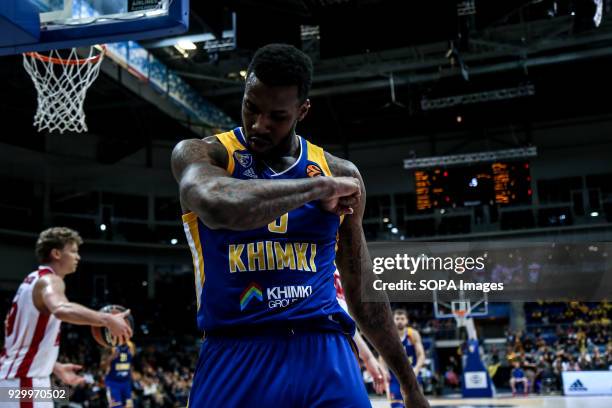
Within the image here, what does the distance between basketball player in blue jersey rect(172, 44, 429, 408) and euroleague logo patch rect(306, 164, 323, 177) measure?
0.10ft

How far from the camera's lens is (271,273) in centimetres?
214

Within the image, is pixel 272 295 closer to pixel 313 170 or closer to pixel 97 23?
pixel 313 170

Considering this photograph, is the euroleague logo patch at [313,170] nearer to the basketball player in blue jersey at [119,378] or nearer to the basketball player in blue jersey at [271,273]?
the basketball player in blue jersey at [271,273]

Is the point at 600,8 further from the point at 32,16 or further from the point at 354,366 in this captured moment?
the point at 354,366

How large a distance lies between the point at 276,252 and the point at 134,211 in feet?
83.8

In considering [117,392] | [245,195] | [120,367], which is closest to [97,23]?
[245,195]

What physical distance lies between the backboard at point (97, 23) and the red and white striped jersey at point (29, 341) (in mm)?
1890

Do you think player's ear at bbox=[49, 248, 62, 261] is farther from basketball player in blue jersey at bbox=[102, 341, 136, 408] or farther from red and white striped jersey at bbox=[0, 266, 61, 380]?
basketball player in blue jersey at bbox=[102, 341, 136, 408]

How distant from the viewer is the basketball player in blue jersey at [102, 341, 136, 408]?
12.3 metres

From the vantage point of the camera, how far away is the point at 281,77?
7.13ft

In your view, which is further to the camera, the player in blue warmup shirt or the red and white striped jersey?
the player in blue warmup shirt

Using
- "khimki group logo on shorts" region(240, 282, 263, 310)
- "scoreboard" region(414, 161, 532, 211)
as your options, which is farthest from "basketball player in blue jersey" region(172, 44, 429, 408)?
"scoreboard" region(414, 161, 532, 211)

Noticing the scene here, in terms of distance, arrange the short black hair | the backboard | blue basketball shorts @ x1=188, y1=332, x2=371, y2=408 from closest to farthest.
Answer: blue basketball shorts @ x1=188, y1=332, x2=371, y2=408 → the short black hair → the backboard

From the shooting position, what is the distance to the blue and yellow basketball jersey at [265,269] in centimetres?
213
